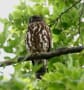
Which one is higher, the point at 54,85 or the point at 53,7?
the point at 53,7

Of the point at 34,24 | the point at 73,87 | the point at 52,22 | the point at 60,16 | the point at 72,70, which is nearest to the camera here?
the point at 73,87

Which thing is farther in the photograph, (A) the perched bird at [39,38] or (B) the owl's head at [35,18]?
(B) the owl's head at [35,18]

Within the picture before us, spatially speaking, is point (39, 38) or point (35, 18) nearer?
point (39, 38)

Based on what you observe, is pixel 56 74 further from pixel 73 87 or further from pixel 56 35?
pixel 56 35

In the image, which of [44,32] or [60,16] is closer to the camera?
[60,16]

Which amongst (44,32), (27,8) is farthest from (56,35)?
(27,8)

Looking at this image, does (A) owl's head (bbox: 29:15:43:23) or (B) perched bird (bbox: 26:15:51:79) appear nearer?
(B) perched bird (bbox: 26:15:51:79)

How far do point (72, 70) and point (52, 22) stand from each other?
3.80m

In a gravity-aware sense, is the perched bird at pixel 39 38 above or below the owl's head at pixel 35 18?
below

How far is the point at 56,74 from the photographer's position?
2842 millimetres

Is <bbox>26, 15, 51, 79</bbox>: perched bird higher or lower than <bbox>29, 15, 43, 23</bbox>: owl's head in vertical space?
lower

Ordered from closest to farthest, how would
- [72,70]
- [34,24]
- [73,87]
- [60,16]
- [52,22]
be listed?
[73,87] < [72,70] < [60,16] < [52,22] < [34,24]

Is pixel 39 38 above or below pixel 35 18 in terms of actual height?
below

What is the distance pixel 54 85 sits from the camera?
2.78 metres
